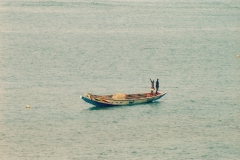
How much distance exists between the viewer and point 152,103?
2953 inches

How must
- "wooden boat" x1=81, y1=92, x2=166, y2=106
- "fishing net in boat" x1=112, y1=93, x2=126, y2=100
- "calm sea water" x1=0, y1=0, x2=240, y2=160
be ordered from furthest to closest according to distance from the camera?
1. "fishing net in boat" x1=112, y1=93, x2=126, y2=100
2. "wooden boat" x1=81, y1=92, x2=166, y2=106
3. "calm sea water" x1=0, y1=0, x2=240, y2=160

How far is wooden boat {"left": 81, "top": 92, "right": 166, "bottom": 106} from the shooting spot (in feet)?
234

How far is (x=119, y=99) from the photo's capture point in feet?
238

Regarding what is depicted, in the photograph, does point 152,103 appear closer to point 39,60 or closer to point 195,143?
point 195,143

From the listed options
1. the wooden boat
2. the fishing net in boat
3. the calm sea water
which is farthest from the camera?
the fishing net in boat

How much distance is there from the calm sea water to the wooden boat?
0.69 m

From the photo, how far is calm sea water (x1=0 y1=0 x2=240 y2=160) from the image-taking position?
194 ft

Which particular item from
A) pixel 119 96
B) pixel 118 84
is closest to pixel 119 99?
pixel 119 96

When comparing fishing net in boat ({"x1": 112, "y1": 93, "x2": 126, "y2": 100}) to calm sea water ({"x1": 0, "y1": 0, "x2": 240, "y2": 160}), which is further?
fishing net in boat ({"x1": 112, "y1": 93, "x2": 126, "y2": 100})

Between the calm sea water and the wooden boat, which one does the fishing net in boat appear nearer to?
the wooden boat

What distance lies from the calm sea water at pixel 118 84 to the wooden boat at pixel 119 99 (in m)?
0.69

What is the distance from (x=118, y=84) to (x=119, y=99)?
11051 millimetres

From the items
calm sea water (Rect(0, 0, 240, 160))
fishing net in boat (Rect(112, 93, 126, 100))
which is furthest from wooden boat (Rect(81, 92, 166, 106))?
calm sea water (Rect(0, 0, 240, 160))

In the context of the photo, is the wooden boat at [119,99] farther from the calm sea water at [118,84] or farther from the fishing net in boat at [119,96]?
the calm sea water at [118,84]
